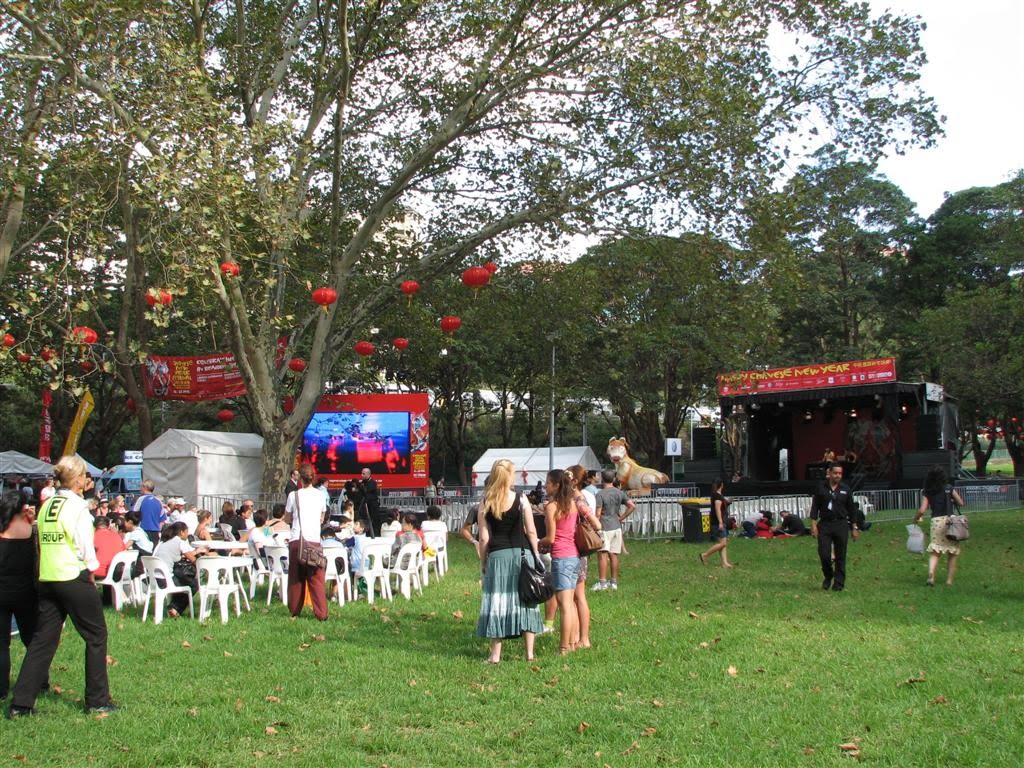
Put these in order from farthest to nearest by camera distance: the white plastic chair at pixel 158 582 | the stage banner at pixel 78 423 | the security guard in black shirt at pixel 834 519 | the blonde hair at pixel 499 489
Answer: the stage banner at pixel 78 423 → the security guard in black shirt at pixel 834 519 → the white plastic chair at pixel 158 582 → the blonde hair at pixel 499 489

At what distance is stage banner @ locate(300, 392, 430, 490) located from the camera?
2792 cm

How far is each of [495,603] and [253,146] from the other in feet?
24.8

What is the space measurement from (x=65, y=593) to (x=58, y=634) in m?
0.29

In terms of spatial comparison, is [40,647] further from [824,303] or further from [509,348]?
[824,303]

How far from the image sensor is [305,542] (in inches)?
357

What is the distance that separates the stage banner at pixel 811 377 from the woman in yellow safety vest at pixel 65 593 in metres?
25.5

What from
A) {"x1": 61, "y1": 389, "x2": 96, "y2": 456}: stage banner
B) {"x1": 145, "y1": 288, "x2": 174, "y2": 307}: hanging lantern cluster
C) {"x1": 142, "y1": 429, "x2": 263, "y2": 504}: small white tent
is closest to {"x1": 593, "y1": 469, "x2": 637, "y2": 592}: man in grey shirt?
{"x1": 145, "y1": 288, "x2": 174, "y2": 307}: hanging lantern cluster

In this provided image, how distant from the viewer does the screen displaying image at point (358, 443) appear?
28.0 metres

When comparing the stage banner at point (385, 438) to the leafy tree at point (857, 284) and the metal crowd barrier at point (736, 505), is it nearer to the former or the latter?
the metal crowd barrier at point (736, 505)

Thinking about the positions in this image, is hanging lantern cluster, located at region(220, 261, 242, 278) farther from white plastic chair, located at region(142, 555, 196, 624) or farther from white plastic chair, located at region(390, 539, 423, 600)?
white plastic chair, located at region(142, 555, 196, 624)

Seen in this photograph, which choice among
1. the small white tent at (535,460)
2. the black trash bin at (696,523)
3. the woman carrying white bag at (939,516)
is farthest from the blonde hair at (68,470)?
the small white tent at (535,460)

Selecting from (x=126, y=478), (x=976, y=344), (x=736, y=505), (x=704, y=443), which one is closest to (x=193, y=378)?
(x=736, y=505)

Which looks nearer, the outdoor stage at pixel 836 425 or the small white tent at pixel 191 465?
the small white tent at pixel 191 465

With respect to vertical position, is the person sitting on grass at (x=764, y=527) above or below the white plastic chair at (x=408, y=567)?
below
